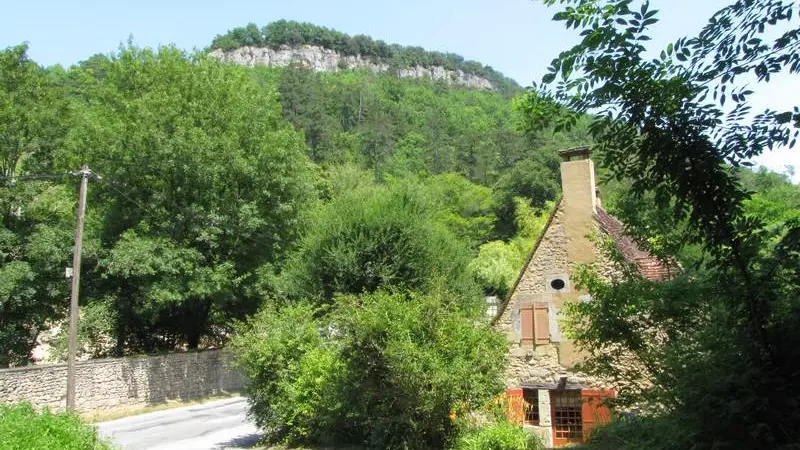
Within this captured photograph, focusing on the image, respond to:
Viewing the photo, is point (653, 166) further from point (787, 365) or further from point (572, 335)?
point (572, 335)

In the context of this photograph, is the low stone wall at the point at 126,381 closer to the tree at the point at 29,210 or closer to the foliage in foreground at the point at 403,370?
the tree at the point at 29,210

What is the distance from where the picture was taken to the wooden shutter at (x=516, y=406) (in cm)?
1426

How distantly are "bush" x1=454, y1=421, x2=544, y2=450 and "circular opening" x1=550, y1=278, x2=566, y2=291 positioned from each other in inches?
180

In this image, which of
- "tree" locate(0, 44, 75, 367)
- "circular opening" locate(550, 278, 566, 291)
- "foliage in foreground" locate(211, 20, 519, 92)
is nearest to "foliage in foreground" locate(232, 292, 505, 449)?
"circular opening" locate(550, 278, 566, 291)

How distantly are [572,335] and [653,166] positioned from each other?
4607 millimetres

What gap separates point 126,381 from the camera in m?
25.7

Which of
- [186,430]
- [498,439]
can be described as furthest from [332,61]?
[498,439]

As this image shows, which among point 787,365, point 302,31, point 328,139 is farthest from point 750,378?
point 302,31

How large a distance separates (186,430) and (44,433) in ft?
38.9

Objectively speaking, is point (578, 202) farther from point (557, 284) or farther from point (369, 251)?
point (369, 251)

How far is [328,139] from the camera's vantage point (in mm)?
80812

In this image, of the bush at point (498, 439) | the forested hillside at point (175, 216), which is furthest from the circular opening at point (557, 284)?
the forested hillside at point (175, 216)

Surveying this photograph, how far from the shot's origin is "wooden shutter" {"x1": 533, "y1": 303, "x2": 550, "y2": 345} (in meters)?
15.5

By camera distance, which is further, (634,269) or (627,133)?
(634,269)
